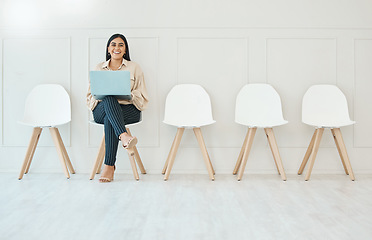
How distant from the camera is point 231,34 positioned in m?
3.07

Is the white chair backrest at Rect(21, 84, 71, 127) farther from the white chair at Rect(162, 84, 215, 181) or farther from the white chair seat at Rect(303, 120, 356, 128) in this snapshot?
the white chair seat at Rect(303, 120, 356, 128)

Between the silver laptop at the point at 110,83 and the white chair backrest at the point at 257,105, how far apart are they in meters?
1.02

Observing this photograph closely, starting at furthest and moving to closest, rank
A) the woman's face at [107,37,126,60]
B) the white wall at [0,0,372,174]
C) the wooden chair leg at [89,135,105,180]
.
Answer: the white wall at [0,0,372,174] < the woman's face at [107,37,126,60] < the wooden chair leg at [89,135,105,180]

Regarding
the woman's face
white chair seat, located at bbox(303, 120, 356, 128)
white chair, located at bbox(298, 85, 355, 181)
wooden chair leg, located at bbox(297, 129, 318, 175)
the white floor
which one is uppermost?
the woman's face

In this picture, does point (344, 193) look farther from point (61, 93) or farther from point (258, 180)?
point (61, 93)

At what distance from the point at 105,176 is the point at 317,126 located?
177 cm

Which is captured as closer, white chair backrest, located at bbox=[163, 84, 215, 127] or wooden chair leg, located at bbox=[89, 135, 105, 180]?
wooden chair leg, located at bbox=[89, 135, 105, 180]

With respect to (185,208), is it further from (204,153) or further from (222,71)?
(222,71)

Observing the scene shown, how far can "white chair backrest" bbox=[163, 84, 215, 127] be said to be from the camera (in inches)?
114

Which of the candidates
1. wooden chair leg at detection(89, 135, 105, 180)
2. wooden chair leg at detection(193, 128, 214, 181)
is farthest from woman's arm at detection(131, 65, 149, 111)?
wooden chair leg at detection(193, 128, 214, 181)

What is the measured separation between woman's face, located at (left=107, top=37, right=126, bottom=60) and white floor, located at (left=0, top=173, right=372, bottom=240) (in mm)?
1048

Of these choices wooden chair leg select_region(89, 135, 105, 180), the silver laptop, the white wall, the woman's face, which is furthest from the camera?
the white wall

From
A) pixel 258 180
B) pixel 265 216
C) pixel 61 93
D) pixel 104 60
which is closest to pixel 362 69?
pixel 258 180

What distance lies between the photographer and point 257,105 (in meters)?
2.94
